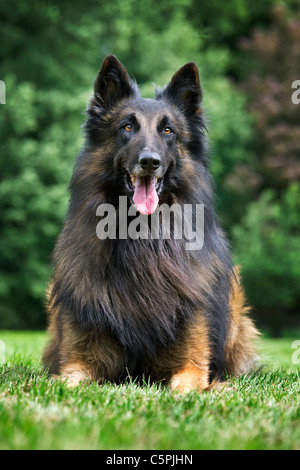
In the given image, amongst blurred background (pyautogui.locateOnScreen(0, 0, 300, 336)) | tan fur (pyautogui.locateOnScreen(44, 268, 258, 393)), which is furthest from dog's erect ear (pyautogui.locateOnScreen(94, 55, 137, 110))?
blurred background (pyautogui.locateOnScreen(0, 0, 300, 336))

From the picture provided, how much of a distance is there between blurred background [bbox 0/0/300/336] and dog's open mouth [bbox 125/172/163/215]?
11.8 meters

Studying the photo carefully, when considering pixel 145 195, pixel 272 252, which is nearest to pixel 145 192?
pixel 145 195

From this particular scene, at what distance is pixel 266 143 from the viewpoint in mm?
19516

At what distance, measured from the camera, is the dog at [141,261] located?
398 cm

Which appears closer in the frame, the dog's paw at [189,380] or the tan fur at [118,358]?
the dog's paw at [189,380]

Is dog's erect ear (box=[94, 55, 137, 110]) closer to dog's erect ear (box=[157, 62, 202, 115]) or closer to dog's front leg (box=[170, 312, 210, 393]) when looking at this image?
dog's erect ear (box=[157, 62, 202, 115])

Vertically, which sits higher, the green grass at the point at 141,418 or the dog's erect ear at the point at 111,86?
the dog's erect ear at the point at 111,86

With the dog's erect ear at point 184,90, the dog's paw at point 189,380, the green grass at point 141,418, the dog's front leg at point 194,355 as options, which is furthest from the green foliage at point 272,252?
the green grass at point 141,418

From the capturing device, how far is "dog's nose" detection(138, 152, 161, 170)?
3996mm

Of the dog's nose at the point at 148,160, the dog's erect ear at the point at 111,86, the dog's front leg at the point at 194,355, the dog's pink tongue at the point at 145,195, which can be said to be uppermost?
the dog's erect ear at the point at 111,86

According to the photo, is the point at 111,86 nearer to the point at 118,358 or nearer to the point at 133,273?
the point at 133,273

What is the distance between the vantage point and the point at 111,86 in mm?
4531

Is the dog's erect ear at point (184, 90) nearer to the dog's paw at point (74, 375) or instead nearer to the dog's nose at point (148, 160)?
the dog's nose at point (148, 160)
